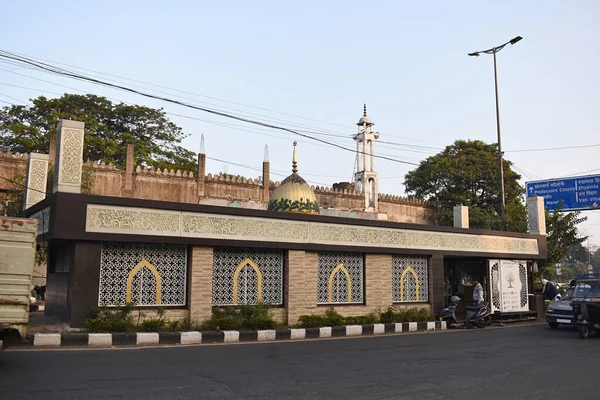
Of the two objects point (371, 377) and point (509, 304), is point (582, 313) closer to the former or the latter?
point (509, 304)

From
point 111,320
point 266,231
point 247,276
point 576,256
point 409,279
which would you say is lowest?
point 111,320

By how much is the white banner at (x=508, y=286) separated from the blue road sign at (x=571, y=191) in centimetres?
1116

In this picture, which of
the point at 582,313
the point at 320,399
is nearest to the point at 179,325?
the point at 320,399

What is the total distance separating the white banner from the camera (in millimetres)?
19375

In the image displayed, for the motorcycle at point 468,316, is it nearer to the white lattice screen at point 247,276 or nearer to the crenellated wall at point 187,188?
the white lattice screen at point 247,276

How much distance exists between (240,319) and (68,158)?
213 inches

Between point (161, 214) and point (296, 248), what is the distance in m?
3.89

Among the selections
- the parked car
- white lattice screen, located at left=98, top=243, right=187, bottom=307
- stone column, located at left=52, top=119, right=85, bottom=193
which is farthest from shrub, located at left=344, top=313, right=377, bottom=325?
stone column, located at left=52, top=119, right=85, bottom=193

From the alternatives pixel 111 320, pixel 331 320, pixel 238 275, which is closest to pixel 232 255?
pixel 238 275

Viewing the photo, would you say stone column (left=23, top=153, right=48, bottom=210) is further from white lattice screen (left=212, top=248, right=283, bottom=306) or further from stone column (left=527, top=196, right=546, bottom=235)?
stone column (left=527, top=196, right=546, bottom=235)

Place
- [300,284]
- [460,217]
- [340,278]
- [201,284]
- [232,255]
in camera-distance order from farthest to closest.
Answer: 1. [460,217]
2. [340,278]
3. [300,284]
4. [232,255]
5. [201,284]

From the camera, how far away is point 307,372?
8320 millimetres

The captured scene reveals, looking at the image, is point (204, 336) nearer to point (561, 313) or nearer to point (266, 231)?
point (266, 231)

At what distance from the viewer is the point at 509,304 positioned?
19.7 meters
